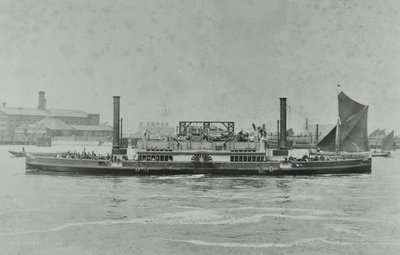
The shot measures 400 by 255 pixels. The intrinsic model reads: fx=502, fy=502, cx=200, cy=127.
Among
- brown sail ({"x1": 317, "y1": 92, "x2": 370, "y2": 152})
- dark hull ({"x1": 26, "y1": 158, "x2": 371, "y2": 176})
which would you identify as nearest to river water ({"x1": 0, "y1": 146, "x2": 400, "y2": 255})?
dark hull ({"x1": 26, "y1": 158, "x2": 371, "y2": 176})

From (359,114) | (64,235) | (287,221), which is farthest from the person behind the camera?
(359,114)

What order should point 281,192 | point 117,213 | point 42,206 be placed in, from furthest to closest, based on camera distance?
point 281,192 → point 42,206 → point 117,213

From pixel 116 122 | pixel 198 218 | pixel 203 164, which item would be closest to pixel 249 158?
pixel 203 164

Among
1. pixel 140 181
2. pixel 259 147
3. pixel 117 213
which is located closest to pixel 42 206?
pixel 117 213

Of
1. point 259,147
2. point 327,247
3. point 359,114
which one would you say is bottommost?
point 327,247

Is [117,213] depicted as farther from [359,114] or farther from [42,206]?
[359,114]

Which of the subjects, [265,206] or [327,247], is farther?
[265,206]
